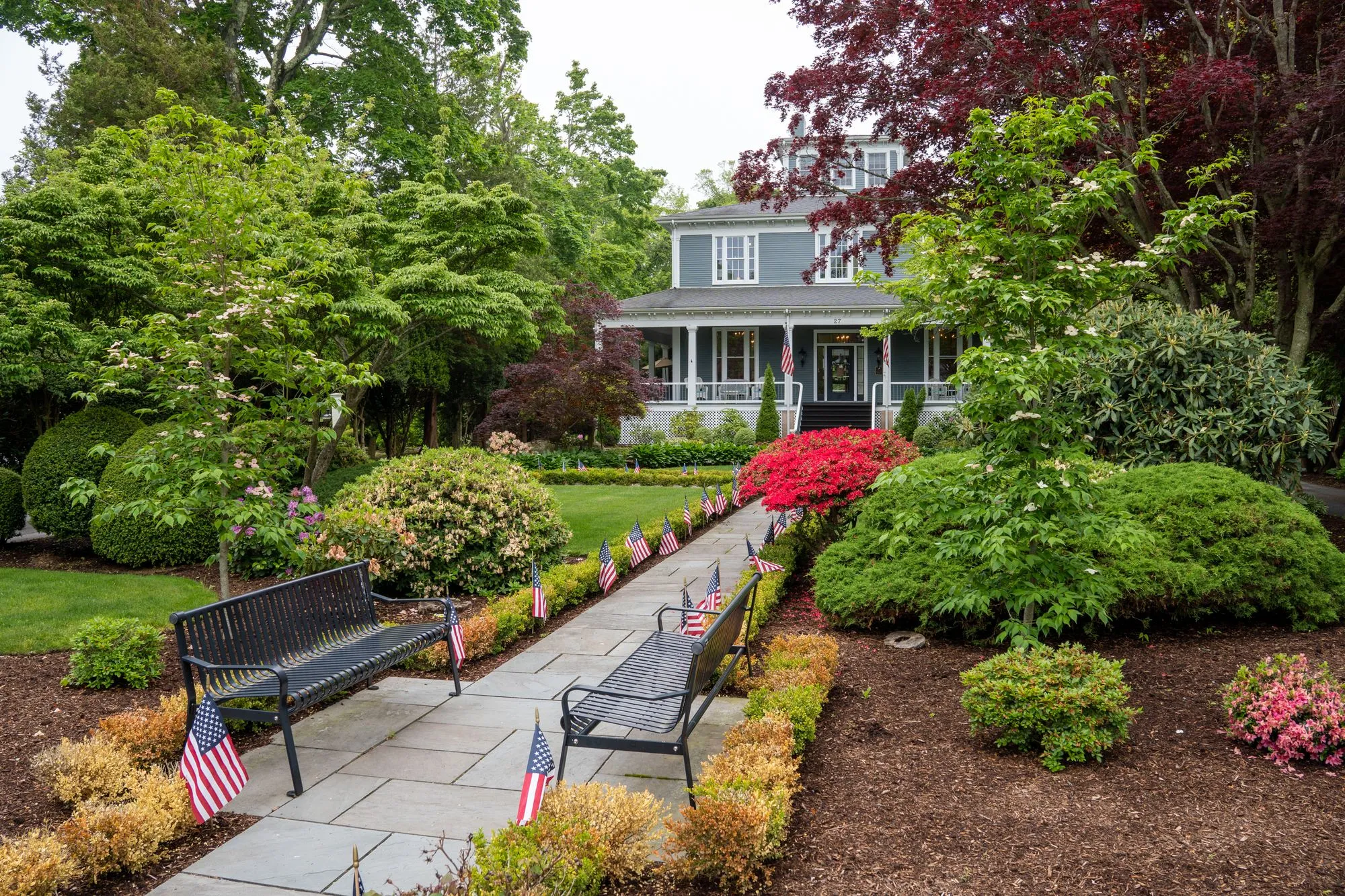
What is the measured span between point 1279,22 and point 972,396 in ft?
25.5

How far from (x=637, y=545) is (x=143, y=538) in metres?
6.53

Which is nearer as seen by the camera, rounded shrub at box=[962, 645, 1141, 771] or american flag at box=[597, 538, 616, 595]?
rounded shrub at box=[962, 645, 1141, 771]

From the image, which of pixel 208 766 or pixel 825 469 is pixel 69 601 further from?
pixel 825 469

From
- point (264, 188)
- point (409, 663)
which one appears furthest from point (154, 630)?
point (264, 188)

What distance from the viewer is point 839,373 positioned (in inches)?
1163

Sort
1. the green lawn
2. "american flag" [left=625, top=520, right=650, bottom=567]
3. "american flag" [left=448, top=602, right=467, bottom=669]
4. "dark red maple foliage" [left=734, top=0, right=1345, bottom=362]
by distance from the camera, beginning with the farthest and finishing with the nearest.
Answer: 1. the green lawn
2. "american flag" [left=625, top=520, right=650, bottom=567]
3. "dark red maple foliage" [left=734, top=0, right=1345, bottom=362]
4. "american flag" [left=448, top=602, right=467, bottom=669]

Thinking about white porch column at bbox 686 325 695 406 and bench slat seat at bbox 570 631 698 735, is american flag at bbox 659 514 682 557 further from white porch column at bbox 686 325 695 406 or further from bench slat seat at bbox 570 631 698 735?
white porch column at bbox 686 325 695 406

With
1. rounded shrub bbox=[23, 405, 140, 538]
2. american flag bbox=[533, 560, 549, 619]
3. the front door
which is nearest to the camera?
american flag bbox=[533, 560, 549, 619]

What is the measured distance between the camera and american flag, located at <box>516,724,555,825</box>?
3.48 metres

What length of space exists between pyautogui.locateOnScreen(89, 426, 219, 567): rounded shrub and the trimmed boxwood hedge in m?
8.29

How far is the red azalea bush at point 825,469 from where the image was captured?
344 inches

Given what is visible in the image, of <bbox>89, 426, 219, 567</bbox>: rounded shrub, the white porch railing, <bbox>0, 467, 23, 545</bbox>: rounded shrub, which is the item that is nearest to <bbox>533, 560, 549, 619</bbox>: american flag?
<bbox>89, 426, 219, 567</bbox>: rounded shrub

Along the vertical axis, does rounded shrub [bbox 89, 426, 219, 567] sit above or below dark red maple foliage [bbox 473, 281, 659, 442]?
below

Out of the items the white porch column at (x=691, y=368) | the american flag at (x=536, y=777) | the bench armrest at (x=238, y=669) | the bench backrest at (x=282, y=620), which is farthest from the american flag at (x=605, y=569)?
the white porch column at (x=691, y=368)
